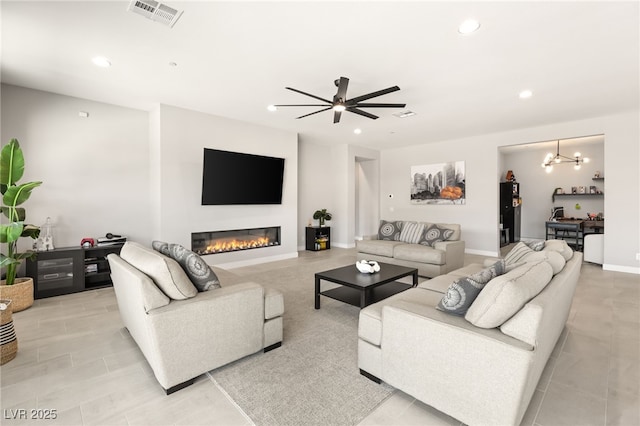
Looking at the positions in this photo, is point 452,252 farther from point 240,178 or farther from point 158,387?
point 158,387

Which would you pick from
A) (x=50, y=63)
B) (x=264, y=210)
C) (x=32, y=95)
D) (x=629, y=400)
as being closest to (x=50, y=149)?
(x=32, y=95)

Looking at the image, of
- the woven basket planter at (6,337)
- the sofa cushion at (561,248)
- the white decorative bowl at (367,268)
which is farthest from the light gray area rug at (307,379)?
the sofa cushion at (561,248)

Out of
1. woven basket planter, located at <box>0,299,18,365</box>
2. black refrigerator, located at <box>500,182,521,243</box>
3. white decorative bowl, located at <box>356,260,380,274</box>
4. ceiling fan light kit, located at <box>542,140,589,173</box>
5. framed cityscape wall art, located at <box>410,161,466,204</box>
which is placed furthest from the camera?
black refrigerator, located at <box>500,182,521,243</box>

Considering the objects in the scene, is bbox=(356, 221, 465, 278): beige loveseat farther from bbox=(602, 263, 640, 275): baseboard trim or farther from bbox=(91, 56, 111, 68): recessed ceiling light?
bbox=(91, 56, 111, 68): recessed ceiling light

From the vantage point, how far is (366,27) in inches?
105

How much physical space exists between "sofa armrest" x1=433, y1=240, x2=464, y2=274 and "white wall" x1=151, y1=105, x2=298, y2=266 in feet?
10.6

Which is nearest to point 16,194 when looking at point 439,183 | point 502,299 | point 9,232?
point 9,232

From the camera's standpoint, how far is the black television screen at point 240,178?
17.7 feet

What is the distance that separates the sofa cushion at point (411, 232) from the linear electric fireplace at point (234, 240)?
2637mm

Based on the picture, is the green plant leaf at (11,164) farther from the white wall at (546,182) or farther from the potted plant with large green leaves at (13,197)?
the white wall at (546,182)

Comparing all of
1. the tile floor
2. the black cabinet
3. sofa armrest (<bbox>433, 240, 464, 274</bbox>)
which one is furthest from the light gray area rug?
the black cabinet

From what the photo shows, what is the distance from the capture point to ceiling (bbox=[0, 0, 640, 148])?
249cm

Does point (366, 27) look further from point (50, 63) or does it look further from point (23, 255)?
point (23, 255)

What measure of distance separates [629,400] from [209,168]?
5583 mm
